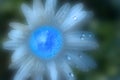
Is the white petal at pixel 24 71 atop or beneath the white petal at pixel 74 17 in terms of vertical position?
beneath

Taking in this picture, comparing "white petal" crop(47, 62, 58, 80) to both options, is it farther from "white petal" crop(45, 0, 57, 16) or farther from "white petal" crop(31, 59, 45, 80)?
Answer: "white petal" crop(45, 0, 57, 16)

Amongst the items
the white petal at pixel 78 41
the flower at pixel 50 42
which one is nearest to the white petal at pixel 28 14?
the flower at pixel 50 42

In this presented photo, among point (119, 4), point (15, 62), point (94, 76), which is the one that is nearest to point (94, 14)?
point (119, 4)

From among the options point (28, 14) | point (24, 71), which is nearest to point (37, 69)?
point (24, 71)

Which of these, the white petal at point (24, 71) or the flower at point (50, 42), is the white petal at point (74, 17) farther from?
the white petal at point (24, 71)

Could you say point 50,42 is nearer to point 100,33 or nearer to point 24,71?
point 24,71

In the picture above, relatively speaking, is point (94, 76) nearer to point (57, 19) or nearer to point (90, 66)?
point (90, 66)

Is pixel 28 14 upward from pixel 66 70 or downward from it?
upward

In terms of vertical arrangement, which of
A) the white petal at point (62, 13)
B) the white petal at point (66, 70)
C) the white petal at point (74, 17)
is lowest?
the white petal at point (66, 70)
